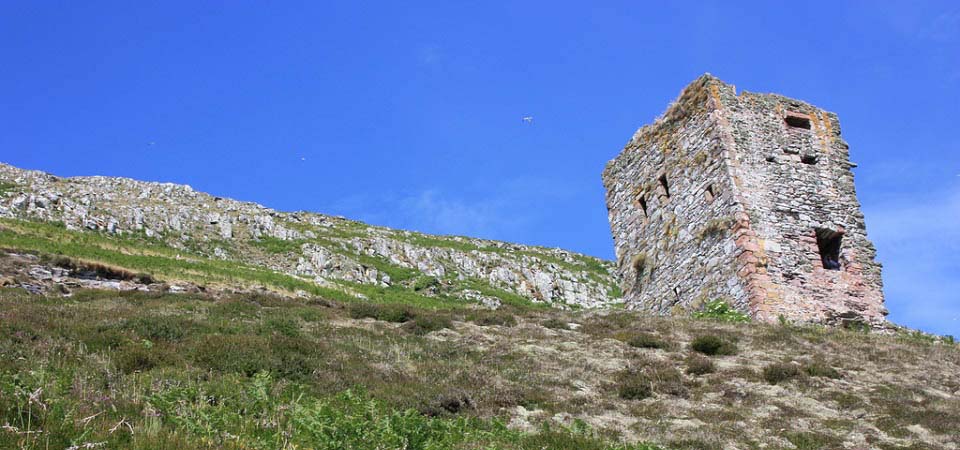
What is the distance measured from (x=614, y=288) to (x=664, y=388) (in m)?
56.1

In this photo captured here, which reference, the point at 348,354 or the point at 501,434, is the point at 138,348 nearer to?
the point at 348,354

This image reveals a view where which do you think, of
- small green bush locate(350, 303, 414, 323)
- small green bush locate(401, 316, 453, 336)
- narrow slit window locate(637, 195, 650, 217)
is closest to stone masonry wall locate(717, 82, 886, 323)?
narrow slit window locate(637, 195, 650, 217)

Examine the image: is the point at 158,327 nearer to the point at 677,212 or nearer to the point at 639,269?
the point at 677,212

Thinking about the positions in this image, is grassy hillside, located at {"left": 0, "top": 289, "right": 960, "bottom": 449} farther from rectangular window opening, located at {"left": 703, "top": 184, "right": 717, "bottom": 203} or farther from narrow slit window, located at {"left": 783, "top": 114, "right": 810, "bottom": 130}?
narrow slit window, located at {"left": 783, "top": 114, "right": 810, "bottom": 130}

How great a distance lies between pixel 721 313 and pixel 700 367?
5.76 m

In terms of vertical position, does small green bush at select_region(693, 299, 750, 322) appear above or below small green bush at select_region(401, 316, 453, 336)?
above

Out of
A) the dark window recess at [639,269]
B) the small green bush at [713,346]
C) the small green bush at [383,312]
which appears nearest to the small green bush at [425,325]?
the small green bush at [383,312]

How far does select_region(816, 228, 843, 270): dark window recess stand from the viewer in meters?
20.3

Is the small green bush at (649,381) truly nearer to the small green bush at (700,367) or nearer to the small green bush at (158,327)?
the small green bush at (700,367)

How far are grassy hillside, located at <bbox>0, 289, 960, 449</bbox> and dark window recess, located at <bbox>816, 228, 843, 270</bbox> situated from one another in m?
2.80

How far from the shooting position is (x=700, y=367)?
14.7 metres

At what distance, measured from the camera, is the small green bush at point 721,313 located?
1923 centimetres

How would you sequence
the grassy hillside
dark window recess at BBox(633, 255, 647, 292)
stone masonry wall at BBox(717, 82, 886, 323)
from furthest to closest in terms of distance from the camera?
1. dark window recess at BBox(633, 255, 647, 292)
2. stone masonry wall at BBox(717, 82, 886, 323)
3. the grassy hillside

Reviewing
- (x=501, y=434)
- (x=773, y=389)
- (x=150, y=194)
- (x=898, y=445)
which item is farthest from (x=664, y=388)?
(x=150, y=194)
